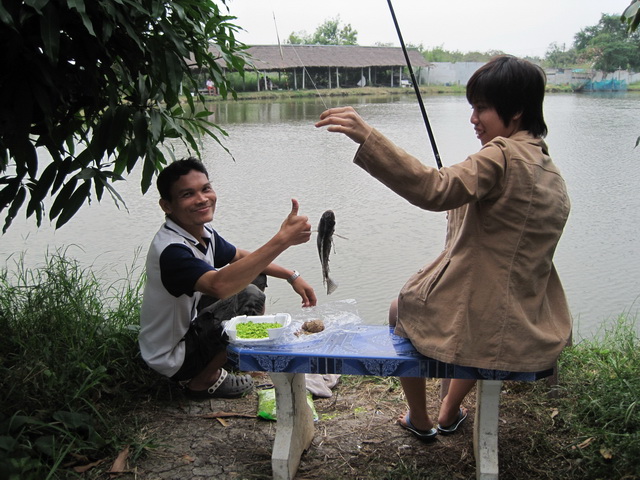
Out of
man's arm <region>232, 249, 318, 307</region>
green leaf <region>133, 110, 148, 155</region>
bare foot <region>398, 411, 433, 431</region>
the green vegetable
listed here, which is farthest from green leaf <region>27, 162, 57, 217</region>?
bare foot <region>398, 411, 433, 431</region>

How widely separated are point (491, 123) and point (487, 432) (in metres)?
1.20

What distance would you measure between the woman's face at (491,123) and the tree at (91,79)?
1236 millimetres

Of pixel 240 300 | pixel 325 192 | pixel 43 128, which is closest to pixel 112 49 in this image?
pixel 43 128

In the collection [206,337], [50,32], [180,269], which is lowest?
[206,337]

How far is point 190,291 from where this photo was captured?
9.30 feet

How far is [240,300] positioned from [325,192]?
16.5 ft

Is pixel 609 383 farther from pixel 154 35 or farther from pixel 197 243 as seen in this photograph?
pixel 154 35

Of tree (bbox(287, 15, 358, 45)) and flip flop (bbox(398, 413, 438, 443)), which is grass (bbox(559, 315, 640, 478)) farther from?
tree (bbox(287, 15, 358, 45))

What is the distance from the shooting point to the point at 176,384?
3348mm

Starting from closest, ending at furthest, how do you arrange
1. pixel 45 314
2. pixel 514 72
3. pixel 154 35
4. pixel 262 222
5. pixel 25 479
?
pixel 514 72 → pixel 25 479 → pixel 154 35 → pixel 45 314 → pixel 262 222

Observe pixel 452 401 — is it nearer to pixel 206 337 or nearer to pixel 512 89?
pixel 206 337

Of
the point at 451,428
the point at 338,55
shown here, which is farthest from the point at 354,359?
the point at 338,55

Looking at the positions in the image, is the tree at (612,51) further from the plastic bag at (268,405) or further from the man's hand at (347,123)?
the man's hand at (347,123)

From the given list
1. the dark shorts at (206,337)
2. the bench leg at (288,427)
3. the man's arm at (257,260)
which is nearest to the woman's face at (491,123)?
the man's arm at (257,260)
